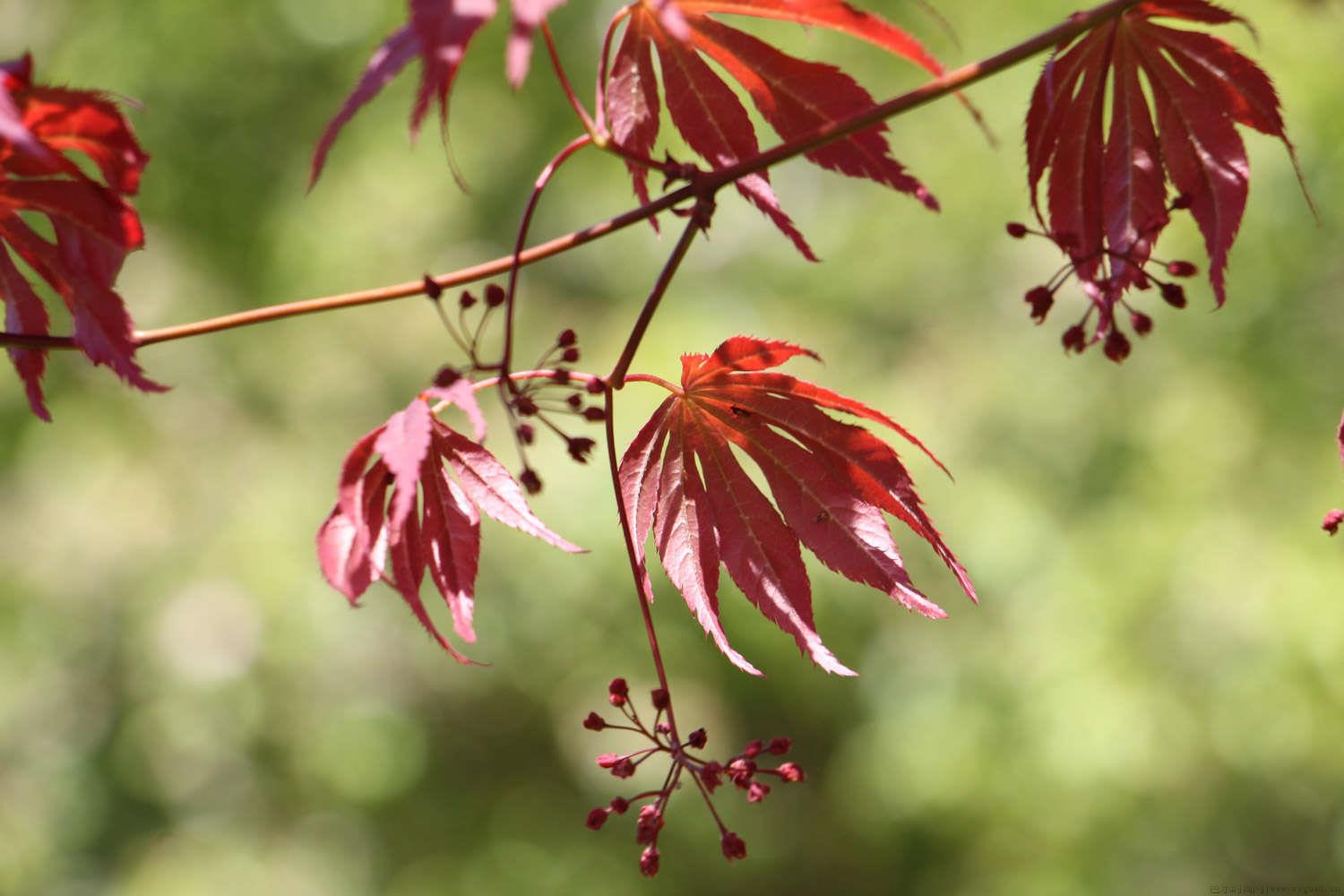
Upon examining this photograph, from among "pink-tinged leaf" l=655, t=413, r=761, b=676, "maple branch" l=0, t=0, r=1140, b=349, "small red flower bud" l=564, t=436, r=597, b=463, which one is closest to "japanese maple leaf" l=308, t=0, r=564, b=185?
"maple branch" l=0, t=0, r=1140, b=349

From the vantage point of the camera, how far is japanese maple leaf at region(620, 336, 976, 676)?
0.80 meters

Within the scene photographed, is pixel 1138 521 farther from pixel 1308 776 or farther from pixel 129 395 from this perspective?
pixel 129 395

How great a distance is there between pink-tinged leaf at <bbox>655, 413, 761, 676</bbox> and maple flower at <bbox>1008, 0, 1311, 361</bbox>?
25 centimetres

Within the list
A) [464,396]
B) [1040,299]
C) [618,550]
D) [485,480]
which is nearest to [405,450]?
[464,396]

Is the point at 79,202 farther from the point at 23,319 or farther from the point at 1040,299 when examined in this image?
Result: the point at 1040,299

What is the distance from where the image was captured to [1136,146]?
2.72 ft

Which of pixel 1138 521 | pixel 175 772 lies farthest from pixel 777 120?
pixel 175 772

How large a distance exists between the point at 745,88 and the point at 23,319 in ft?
1.53

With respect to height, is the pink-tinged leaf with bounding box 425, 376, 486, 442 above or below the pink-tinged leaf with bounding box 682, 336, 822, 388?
below

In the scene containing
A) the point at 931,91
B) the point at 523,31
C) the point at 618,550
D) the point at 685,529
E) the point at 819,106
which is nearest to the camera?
the point at 523,31

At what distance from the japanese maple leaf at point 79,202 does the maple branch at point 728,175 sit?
0.02m

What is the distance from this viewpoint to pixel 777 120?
2.52 ft

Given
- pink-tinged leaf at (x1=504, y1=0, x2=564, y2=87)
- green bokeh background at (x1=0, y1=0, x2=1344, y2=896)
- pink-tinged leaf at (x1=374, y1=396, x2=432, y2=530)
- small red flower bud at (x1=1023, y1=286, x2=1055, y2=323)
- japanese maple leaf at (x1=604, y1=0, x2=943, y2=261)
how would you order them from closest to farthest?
1. pink-tinged leaf at (x1=504, y1=0, x2=564, y2=87)
2. pink-tinged leaf at (x1=374, y1=396, x2=432, y2=530)
3. japanese maple leaf at (x1=604, y1=0, x2=943, y2=261)
4. small red flower bud at (x1=1023, y1=286, x2=1055, y2=323)
5. green bokeh background at (x1=0, y1=0, x2=1344, y2=896)

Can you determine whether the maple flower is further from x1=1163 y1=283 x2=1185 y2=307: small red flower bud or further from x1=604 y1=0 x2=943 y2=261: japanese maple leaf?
x1=604 y1=0 x2=943 y2=261: japanese maple leaf
